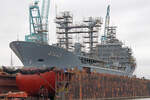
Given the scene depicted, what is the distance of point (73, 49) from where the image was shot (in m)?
79.8

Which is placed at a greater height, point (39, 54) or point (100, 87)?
point (39, 54)

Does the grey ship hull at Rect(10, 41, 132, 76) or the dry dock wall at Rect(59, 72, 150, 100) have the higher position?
the grey ship hull at Rect(10, 41, 132, 76)

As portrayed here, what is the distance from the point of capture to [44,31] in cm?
7006

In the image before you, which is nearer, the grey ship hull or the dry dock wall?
the dry dock wall

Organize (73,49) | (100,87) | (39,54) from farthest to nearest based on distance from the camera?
(73,49), (39,54), (100,87)

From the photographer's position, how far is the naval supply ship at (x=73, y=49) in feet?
180

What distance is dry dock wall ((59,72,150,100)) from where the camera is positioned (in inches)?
1611

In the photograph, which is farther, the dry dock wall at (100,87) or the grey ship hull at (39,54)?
the grey ship hull at (39,54)

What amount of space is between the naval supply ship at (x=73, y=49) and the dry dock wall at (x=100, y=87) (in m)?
7.56

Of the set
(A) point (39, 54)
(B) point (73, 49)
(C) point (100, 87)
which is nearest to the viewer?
(C) point (100, 87)

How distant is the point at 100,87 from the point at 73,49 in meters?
30.3

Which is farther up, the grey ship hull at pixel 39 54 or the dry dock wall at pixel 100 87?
the grey ship hull at pixel 39 54

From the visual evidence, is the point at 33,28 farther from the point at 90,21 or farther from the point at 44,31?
the point at 90,21

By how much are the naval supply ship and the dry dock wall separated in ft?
24.8
